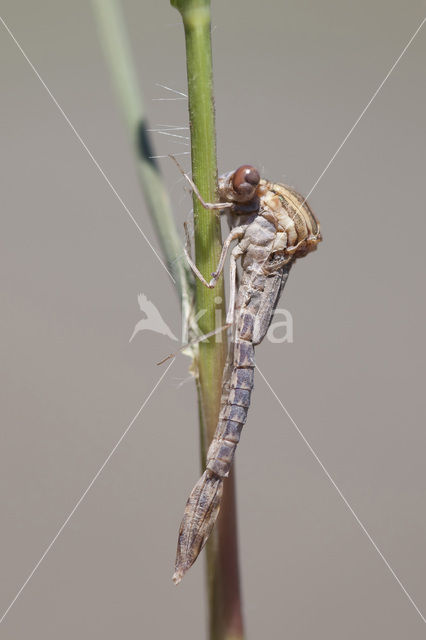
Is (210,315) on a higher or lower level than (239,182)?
lower

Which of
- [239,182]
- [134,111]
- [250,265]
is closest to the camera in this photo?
[134,111]

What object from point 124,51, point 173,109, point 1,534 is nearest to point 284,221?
point 124,51

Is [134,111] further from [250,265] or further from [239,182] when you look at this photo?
[250,265]

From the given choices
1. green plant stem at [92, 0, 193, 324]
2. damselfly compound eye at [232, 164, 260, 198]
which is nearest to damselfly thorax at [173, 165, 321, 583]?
damselfly compound eye at [232, 164, 260, 198]

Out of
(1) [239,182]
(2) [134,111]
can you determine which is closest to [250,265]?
(1) [239,182]

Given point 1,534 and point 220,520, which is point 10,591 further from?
point 220,520

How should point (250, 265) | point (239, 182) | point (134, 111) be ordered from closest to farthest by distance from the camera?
point (134, 111) → point (239, 182) → point (250, 265)
